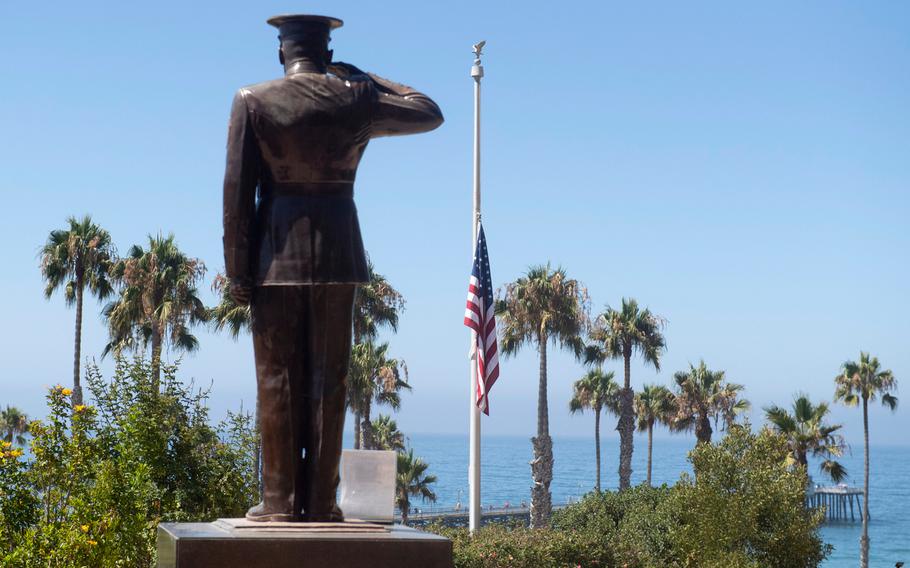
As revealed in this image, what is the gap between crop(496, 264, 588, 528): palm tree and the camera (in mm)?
46469

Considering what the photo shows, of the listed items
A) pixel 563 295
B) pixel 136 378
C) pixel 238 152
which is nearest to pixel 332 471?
pixel 238 152

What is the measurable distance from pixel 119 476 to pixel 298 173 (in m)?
6.93

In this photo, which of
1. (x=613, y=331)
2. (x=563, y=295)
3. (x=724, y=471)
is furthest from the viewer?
(x=613, y=331)

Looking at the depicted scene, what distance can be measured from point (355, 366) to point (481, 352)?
73.0 ft

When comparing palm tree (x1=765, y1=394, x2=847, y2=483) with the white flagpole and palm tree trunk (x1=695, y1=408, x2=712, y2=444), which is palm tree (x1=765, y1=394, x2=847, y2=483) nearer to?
palm tree trunk (x1=695, y1=408, x2=712, y2=444)

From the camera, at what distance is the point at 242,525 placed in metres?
5.86

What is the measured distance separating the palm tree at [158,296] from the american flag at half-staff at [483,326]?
20832 millimetres

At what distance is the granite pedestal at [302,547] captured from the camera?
5504 mm

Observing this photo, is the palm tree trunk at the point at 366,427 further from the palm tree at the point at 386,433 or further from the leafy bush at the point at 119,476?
the leafy bush at the point at 119,476

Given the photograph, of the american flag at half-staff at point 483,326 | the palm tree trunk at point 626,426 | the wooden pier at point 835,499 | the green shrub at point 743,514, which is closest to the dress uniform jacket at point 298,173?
the american flag at half-staff at point 483,326

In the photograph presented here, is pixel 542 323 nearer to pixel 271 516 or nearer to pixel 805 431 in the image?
pixel 805 431

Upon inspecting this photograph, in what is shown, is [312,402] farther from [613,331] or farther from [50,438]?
[613,331]

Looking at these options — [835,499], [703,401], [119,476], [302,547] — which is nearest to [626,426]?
[703,401]

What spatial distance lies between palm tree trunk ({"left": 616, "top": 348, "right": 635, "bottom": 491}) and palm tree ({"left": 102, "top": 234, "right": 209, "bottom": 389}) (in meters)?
19.6
